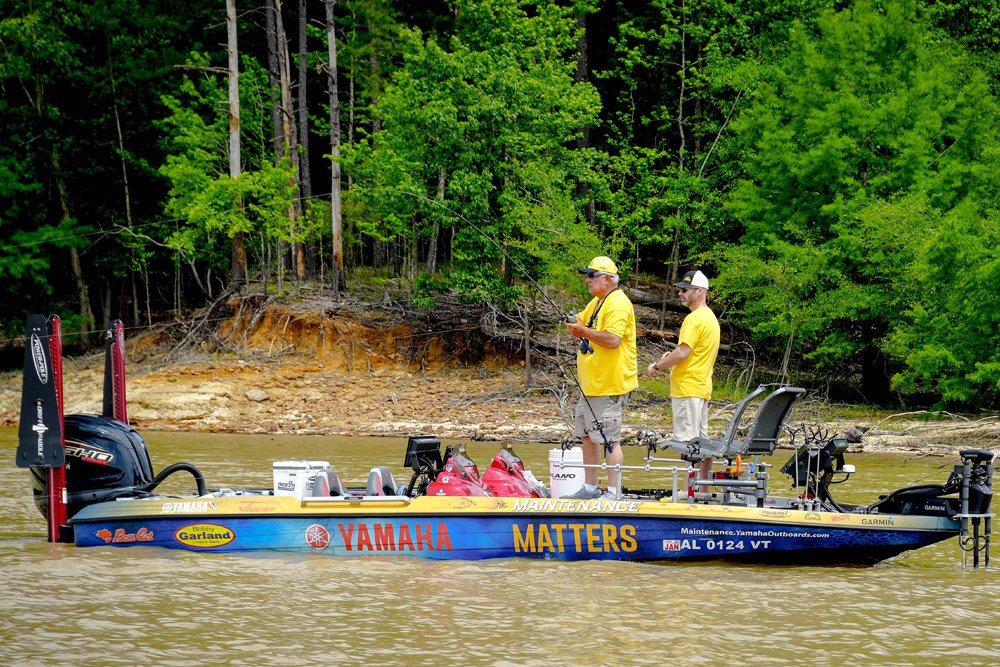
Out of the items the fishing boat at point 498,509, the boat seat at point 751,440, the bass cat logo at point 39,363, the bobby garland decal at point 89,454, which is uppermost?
the bass cat logo at point 39,363

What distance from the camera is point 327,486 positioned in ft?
28.9

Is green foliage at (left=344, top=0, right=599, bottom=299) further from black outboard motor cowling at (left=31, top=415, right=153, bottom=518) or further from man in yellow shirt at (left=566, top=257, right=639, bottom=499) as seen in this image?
black outboard motor cowling at (left=31, top=415, right=153, bottom=518)

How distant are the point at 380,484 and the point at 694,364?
8.69ft

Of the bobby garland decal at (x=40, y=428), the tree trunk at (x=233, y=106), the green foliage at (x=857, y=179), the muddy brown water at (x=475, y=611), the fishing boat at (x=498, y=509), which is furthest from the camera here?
the tree trunk at (x=233, y=106)

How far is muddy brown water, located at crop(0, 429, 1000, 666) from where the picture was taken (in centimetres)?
621

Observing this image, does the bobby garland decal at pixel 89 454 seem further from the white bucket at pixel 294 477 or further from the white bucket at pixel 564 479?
the white bucket at pixel 564 479

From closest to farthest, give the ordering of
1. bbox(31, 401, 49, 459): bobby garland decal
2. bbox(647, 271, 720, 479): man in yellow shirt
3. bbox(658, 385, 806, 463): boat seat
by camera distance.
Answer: bbox(658, 385, 806, 463): boat seat < bbox(31, 401, 49, 459): bobby garland decal < bbox(647, 271, 720, 479): man in yellow shirt

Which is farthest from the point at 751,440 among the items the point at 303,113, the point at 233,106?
the point at 303,113

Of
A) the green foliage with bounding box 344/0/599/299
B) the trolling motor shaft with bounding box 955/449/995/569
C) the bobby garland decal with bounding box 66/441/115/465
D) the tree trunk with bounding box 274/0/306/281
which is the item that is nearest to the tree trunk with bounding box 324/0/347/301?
the tree trunk with bounding box 274/0/306/281

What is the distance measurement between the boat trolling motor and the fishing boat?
1 cm

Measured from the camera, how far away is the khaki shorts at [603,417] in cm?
889

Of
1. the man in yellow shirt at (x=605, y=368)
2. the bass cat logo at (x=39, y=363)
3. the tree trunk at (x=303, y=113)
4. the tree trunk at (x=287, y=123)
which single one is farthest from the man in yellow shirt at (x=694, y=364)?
the tree trunk at (x=303, y=113)

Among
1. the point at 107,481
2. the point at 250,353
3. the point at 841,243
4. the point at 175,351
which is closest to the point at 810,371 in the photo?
the point at 841,243

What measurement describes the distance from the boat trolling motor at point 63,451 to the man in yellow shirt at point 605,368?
3.16 metres
